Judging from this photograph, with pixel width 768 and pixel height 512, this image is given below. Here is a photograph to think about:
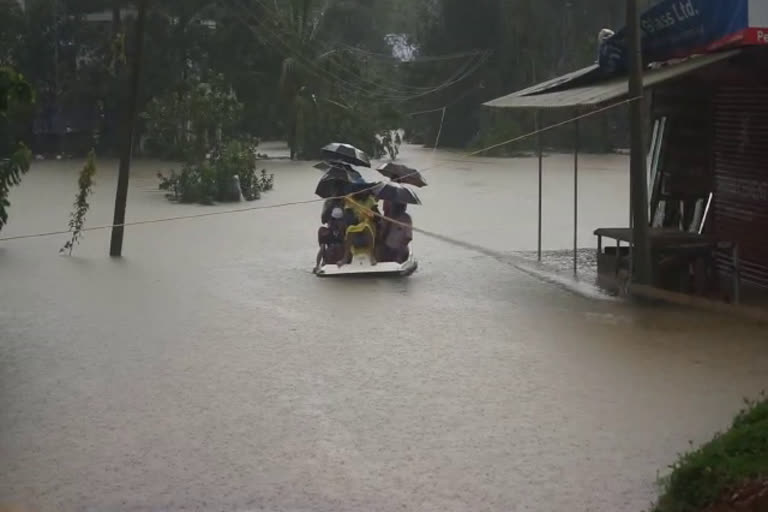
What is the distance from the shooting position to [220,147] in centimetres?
3350

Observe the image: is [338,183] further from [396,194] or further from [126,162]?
[126,162]

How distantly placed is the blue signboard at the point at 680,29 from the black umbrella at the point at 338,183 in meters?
3.39

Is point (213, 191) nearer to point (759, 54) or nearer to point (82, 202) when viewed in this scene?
point (82, 202)

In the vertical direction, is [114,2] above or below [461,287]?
above

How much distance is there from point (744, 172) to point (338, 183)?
469cm

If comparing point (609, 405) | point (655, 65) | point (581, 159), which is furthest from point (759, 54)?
point (581, 159)

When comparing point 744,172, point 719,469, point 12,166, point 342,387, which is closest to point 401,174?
point 744,172

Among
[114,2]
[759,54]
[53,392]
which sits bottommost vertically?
[53,392]

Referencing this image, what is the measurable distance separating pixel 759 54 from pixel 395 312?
4.33 metres

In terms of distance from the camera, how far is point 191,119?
1425 inches

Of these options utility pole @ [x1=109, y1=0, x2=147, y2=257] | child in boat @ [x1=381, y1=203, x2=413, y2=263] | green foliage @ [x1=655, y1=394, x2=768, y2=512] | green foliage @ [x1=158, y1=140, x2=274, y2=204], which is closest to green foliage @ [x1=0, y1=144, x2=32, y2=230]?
child in boat @ [x1=381, y1=203, x2=413, y2=263]

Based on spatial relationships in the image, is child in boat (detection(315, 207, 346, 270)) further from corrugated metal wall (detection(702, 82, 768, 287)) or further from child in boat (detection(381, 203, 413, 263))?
corrugated metal wall (detection(702, 82, 768, 287))

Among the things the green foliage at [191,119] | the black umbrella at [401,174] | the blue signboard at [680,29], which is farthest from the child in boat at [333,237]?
the green foliage at [191,119]

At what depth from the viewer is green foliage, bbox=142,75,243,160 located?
35.3 m
